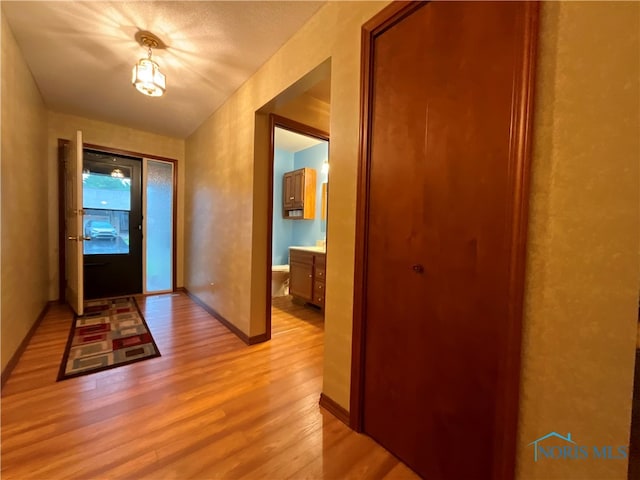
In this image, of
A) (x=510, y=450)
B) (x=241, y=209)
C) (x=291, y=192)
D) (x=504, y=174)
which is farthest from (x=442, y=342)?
(x=291, y=192)

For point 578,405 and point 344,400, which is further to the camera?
point 344,400

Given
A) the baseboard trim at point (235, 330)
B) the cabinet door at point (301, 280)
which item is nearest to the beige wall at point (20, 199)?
the baseboard trim at point (235, 330)

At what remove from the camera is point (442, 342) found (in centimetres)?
111

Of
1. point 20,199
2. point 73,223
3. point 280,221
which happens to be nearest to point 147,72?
point 20,199

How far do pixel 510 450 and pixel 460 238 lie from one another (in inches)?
29.5

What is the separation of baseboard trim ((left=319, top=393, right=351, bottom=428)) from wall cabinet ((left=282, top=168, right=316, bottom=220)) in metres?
2.91

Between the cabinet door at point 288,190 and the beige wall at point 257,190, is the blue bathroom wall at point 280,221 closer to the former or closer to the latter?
the cabinet door at point 288,190

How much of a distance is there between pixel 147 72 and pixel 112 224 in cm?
281

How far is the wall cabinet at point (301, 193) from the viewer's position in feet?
13.8

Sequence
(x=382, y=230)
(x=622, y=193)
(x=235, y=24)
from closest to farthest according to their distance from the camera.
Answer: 1. (x=622, y=193)
2. (x=382, y=230)
3. (x=235, y=24)

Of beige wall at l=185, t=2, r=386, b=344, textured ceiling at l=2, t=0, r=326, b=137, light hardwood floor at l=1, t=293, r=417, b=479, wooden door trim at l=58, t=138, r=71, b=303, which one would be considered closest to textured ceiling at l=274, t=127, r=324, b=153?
beige wall at l=185, t=2, r=386, b=344

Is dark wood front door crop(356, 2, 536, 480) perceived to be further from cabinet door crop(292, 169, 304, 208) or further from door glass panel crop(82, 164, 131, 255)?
door glass panel crop(82, 164, 131, 255)

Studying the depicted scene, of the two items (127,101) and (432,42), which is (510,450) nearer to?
(432,42)

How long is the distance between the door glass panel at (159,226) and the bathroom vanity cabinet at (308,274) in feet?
6.95
